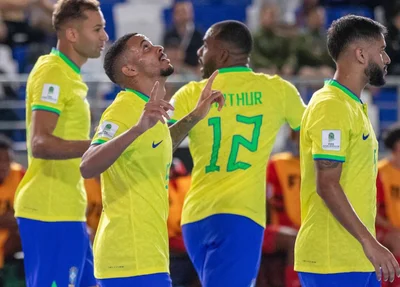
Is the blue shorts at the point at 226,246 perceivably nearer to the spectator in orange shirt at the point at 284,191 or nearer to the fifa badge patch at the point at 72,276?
the fifa badge patch at the point at 72,276

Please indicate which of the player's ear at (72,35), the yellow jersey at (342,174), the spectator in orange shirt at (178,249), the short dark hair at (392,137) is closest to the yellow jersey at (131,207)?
the yellow jersey at (342,174)

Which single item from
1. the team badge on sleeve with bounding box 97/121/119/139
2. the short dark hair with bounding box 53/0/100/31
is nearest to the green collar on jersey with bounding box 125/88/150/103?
the team badge on sleeve with bounding box 97/121/119/139

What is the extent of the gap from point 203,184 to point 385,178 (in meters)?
3.62

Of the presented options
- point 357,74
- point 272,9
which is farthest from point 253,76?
point 272,9

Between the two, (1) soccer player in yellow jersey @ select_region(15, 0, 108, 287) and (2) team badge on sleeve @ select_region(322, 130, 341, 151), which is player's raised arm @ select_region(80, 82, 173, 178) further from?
(1) soccer player in yellow jersey @ select_region(15, 0, 108, 287)

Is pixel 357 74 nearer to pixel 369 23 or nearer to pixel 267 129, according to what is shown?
pixel 369 23

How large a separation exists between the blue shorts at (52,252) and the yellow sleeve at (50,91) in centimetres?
71

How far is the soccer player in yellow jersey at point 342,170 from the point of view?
479 cm

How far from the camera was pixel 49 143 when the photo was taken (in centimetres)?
571

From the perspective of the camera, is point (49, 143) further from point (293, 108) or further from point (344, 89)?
Answer: point (344, 89)

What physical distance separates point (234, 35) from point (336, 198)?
1.68 metres

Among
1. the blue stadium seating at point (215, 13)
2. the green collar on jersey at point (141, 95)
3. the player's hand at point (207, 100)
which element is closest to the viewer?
the green collar on jersey at point (141, 95)

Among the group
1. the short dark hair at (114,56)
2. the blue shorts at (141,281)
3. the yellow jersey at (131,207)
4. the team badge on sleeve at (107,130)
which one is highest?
the short dark hair at (114,56)

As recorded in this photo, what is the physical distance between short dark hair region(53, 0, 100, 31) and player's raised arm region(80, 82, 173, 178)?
1.79 meters
